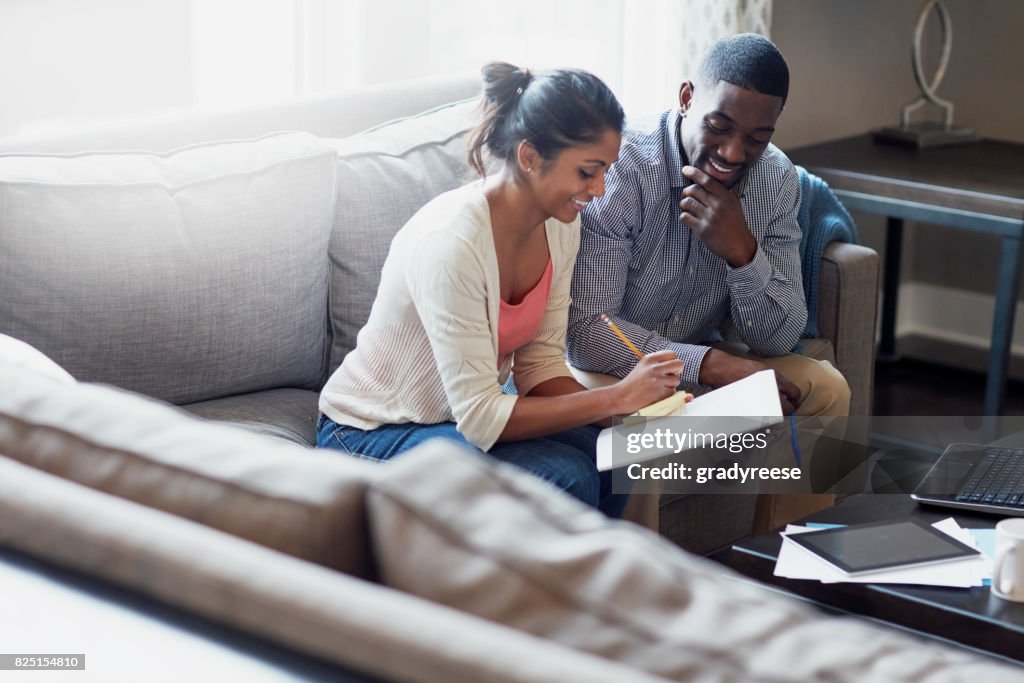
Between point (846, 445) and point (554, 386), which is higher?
point (554, 386)

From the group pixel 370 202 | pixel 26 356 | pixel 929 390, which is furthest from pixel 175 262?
pixel 929 390

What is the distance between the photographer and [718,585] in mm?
687

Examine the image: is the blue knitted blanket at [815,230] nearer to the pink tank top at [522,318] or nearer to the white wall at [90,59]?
the pink tank top at [522,318]

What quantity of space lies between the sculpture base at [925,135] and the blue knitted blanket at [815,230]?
969mm

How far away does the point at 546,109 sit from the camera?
6.07 ft

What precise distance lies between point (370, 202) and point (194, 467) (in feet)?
4.57

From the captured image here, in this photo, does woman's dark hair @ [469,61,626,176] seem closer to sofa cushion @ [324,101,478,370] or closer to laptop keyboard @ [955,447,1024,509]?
sofa cushion @ [324,101,478,370]

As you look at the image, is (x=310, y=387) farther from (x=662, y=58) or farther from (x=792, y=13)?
(x=792, y=13)

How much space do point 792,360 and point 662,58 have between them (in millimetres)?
1128

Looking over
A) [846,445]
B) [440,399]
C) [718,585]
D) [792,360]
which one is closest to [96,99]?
[440,399]

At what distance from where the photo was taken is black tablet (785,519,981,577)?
152 cm

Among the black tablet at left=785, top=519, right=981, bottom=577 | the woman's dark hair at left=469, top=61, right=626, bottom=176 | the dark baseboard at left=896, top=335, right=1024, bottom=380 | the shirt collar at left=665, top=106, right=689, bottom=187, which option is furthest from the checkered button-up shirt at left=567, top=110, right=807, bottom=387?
the dark baseboard at left=896, top=335, right=1024, bottom=380

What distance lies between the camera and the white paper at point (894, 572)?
1.49 metres

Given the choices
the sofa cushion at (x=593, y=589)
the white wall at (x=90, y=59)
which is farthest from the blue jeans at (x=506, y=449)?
the sofa cushion at (x=593, y=589)
